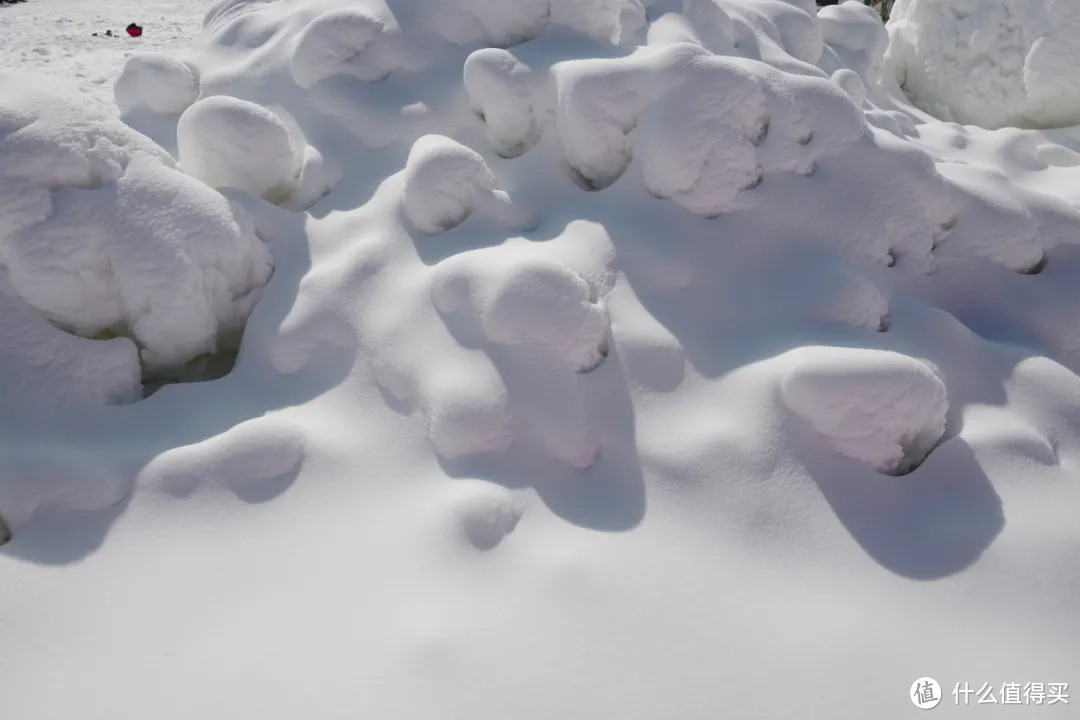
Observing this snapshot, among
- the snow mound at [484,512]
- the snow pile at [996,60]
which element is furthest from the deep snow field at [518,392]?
the snow pile at [996,60]

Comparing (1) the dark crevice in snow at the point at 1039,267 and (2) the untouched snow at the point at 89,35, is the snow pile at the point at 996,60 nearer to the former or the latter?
(1) the dark crevice in snow at the point at 1039,267

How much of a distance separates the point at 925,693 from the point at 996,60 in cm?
288

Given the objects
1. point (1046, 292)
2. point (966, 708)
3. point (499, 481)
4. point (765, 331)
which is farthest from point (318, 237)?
point (1046, 292)

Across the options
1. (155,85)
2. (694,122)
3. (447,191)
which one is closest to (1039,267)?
(694,122)

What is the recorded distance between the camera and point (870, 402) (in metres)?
1.39

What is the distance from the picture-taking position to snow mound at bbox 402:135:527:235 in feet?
5.84

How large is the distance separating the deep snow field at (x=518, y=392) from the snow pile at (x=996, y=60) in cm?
134

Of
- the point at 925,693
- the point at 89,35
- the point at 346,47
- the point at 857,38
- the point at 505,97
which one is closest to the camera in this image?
the point at 925,693

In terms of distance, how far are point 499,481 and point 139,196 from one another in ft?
3.29

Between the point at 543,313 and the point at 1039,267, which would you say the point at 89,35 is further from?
the point at 1039,267

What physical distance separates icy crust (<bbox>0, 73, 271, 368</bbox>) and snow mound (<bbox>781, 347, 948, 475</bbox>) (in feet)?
4.04

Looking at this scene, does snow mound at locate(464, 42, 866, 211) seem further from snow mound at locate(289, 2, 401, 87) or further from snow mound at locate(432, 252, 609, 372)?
snow mound at locate(289, 2, 401, 87)

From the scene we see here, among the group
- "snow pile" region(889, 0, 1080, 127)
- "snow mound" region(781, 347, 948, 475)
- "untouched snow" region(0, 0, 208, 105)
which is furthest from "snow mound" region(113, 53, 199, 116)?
"snow pile" region(889, 0, 1080, 127)

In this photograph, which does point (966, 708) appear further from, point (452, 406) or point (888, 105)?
point (888, 105)
